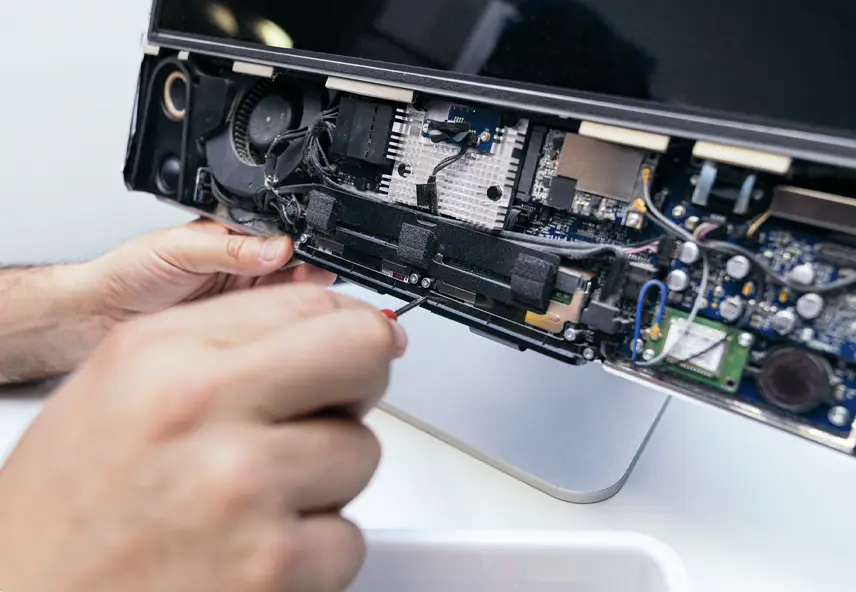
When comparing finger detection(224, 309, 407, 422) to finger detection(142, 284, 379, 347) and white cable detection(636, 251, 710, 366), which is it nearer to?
finger detection(142, 284, 379, 347)

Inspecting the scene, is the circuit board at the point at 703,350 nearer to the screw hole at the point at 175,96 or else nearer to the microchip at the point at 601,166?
the microchip at the point at 601,166

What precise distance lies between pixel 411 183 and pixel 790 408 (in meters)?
0.49

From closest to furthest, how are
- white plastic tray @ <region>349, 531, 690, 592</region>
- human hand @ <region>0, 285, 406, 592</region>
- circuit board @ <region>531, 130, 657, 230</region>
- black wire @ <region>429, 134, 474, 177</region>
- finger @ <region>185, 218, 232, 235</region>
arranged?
human hand @ <region>0, 285, 406, 592</region> < white plastic tray @ <region>349, 531, 690, 592</region> < circuit board @ <region>531, 130, 657, 230</region> < black wire @ <region>429, 134, 474, 177</region> < finger @ <region>185, 218, 232, 235</region>

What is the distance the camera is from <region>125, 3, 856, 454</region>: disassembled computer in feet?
1.86

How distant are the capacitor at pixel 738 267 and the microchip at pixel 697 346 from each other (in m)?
0.06

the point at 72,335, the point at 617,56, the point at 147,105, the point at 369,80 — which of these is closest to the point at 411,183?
the point at 369,80

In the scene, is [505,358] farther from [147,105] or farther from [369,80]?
[147,105]

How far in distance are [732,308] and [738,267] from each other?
0.04 metres

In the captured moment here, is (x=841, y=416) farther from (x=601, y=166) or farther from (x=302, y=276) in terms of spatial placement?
(x=302, y=276)

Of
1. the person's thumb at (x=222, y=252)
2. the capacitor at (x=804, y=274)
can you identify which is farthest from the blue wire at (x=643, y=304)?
the person's thumb at (x=222, y=252)

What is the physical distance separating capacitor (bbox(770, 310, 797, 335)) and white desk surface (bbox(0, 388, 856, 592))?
32cm

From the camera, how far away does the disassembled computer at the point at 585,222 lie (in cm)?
57

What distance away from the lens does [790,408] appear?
0.58 meters

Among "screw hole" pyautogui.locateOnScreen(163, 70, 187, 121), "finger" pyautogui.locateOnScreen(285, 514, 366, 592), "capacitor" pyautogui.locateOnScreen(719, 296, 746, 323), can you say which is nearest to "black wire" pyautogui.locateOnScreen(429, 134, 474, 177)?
"capacitor" pyautogui.locateOnScreen(719, 296, 746, 323)
